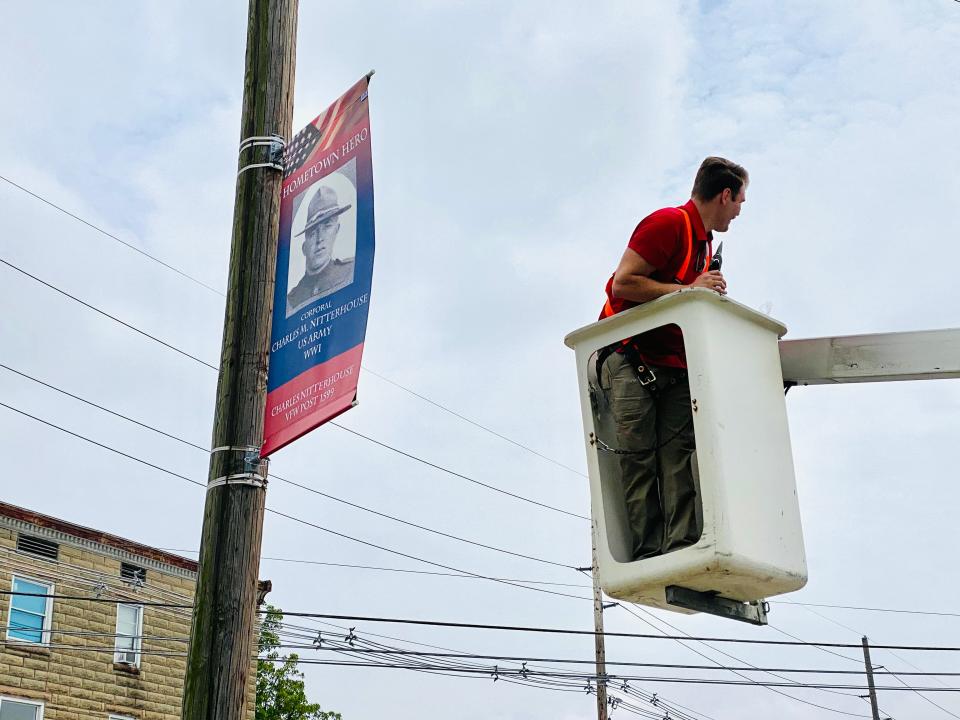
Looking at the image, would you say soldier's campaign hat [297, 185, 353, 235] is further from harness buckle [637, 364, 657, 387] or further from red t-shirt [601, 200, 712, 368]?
harness buckle [637, 364, 657, 387]

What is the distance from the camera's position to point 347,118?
18.0ft

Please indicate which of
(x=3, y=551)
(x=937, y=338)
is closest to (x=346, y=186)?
(x=937, y=338)

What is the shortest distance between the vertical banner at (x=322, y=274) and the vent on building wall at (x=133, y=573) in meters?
21.8

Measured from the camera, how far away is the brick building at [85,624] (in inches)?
938

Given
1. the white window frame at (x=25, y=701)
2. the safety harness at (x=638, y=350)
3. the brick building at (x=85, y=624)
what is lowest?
the safety harness at (x=638, y=350)

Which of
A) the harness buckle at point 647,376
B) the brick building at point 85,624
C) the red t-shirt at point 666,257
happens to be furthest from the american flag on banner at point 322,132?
the brick building at point 85,624

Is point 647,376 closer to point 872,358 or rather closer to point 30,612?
point 872,358

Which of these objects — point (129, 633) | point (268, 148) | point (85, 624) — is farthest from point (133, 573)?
point (268, 148)

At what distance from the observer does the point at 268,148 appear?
5805 mm

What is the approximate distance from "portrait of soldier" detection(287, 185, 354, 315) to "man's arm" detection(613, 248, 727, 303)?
4.80 feet

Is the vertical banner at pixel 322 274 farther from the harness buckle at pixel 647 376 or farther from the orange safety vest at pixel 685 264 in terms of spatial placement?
the harness buckle at pixel 647 376

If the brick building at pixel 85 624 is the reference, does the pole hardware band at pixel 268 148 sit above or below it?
below

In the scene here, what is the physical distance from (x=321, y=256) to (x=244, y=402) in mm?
674

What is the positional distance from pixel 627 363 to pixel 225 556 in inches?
71.3
